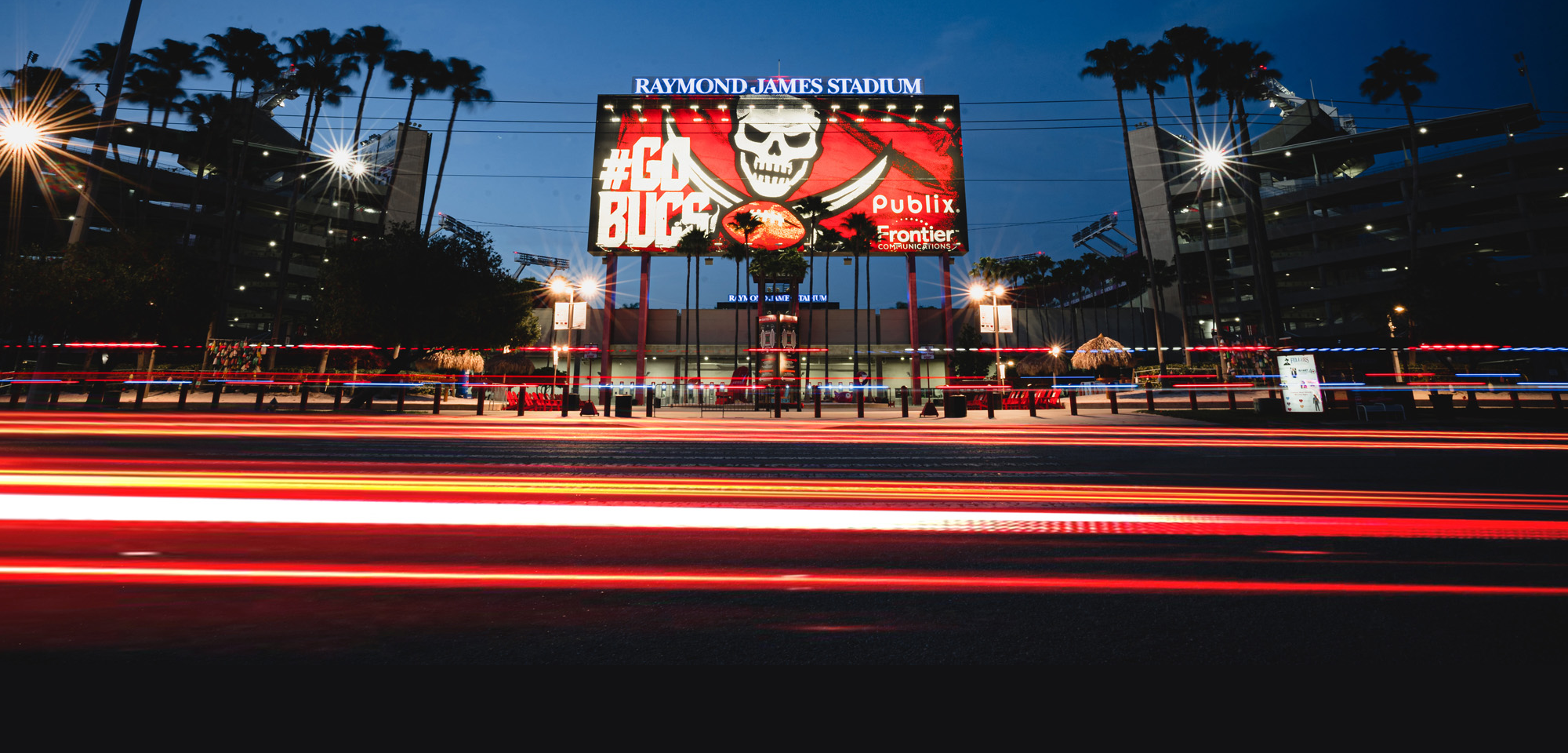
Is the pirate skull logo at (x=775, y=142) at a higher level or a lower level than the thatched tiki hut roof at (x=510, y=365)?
higher

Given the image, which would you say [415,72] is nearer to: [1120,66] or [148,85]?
[148,85]

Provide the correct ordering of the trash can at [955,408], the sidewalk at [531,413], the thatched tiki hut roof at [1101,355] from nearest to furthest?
the sidewalk at [531,413]
the trash can at [955,408]
the thatched tiki hut roof at [1101,355]

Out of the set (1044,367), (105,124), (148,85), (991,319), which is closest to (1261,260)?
(991,319)

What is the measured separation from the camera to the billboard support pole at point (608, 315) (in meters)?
43.4

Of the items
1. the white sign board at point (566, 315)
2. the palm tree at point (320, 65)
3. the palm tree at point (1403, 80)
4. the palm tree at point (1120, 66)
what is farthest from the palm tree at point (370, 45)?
the palm tree at point (1403, 80)

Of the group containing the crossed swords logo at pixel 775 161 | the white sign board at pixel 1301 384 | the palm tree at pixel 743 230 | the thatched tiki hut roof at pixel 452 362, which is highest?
the crossed swords logo at pixel 775 161

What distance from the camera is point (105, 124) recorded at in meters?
15.0

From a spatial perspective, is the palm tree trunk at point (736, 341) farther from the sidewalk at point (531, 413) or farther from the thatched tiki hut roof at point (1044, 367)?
the thatched tiki hut roof at point (1044, 367)

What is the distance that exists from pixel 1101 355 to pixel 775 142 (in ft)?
84.8

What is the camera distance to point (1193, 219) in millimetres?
61250

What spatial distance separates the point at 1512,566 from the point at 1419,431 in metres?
13.3

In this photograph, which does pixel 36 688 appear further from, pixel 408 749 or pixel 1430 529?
pixel 1430 529

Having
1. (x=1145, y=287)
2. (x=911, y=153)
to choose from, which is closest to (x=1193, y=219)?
(x=1145, y=287)

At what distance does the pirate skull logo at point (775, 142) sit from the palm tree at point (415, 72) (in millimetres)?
19326
